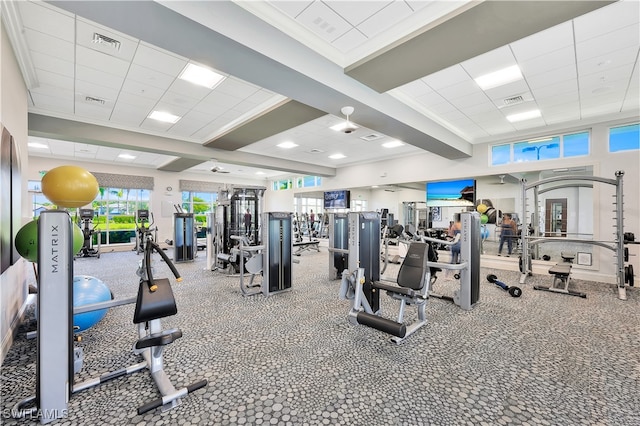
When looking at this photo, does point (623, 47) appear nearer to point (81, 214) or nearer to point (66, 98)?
point (66, 98)

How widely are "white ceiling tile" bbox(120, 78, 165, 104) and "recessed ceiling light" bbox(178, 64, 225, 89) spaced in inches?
26.4

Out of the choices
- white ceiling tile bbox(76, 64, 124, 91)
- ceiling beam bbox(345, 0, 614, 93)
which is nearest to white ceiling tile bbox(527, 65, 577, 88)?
ceiling beam bbox(345, 0, 614, 93)

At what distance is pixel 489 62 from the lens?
11.8 ft

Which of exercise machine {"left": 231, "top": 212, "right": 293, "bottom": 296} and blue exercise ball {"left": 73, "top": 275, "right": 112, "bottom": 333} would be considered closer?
blue exercise ball {"left": 73, "top": 275, "right": 112, "bottom": 333}

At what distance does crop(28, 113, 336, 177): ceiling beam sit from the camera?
16.9 ft

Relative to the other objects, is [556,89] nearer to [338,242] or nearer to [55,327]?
[338,242]

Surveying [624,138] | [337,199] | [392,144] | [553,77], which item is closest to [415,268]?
[553,77]

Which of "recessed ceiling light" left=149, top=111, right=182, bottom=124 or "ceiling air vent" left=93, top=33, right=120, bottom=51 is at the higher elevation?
"ceiling air vent" left=93, top=33, right=120, bottom=51

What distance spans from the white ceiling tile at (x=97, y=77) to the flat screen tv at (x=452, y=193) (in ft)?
25.5

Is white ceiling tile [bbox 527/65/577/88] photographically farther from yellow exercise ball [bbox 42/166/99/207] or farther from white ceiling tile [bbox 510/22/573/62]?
yellow exercise ball [bbox 42/166/99/207]

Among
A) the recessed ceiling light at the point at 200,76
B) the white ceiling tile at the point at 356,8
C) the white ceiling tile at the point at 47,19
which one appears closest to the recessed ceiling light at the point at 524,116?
the white ceiling tile at the point at 356,8

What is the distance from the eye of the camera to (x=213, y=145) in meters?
7.01

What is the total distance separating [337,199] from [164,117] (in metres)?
6.87

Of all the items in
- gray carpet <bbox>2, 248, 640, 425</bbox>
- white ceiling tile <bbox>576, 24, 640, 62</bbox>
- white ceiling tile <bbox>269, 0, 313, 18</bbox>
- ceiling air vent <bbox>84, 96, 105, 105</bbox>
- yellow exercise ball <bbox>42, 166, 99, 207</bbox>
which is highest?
white ceiling tile <bbox>269, 0, 313, 18</bbox>
